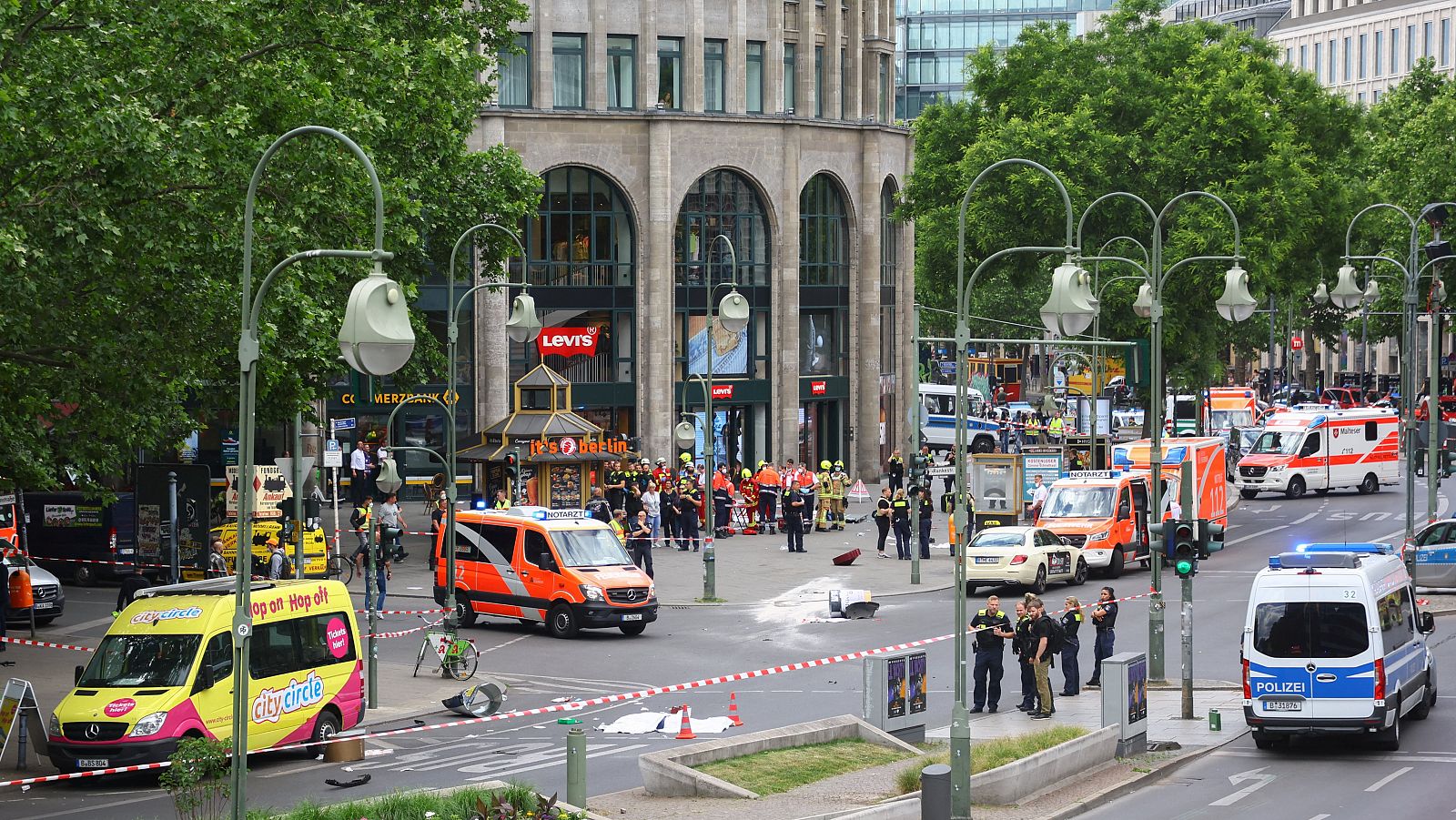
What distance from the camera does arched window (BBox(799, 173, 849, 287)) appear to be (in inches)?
2400

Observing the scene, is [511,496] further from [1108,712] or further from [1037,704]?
[1108,712]

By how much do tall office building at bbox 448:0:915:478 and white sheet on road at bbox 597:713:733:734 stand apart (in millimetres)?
32118

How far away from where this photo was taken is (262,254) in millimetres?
24547

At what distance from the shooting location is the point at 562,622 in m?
33.4

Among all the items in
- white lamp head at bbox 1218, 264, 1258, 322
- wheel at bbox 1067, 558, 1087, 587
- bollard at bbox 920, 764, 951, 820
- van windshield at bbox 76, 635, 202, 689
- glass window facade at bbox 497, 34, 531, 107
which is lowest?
bollard at bbox 920, 764, 951, 820

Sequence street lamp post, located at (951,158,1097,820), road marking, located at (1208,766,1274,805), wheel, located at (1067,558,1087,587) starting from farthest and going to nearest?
wheel, located at (1067,558,1087,587) < road marking, located at (1208,766,1274,805) < street lamp post, located at (951,158,1097,820)

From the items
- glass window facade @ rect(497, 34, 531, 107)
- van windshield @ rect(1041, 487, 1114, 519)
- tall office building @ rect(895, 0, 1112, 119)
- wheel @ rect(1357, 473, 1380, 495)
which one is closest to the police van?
van windshield @ rect(1041, 487, 1114, 519)

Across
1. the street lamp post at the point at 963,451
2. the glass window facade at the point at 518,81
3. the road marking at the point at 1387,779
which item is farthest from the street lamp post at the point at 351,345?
the glass window facade at the point at 518,81

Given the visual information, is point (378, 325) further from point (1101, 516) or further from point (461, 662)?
point (1101, 516)

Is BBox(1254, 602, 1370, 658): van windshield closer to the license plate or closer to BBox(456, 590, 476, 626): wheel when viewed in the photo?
the license plate

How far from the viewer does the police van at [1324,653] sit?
23.1m

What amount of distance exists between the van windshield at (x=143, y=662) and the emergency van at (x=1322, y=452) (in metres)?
41.5

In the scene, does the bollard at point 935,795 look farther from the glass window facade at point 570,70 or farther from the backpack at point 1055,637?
the glass window facade at point 570,70

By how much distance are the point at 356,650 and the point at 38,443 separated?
194 inches
